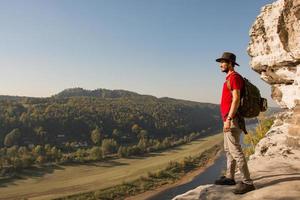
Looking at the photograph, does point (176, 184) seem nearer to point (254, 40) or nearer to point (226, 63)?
point (254, 40)

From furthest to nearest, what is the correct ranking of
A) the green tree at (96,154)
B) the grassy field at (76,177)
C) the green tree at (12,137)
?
1. the green tree at (12,137)
2. the green tree at (96,154)
3. the grassy field at (76,177)

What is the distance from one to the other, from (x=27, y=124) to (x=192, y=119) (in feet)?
310

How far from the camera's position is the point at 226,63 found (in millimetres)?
7195

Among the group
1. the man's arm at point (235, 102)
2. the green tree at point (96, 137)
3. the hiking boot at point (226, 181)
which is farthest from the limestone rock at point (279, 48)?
the green tree at point (96, 137)

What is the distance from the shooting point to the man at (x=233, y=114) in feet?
22.6

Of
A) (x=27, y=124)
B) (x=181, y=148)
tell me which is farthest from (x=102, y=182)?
(x=27, y=124)

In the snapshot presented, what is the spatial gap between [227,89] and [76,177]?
87.1 metres

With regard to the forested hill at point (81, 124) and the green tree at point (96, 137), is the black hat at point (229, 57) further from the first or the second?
the green tree at point (96, 137)

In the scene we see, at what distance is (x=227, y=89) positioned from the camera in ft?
23.5

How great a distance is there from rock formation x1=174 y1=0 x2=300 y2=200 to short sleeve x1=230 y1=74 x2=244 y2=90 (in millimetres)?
2599

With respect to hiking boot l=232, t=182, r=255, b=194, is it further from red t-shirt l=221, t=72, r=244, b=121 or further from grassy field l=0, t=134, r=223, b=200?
grassy field l=0, t=134, r=223, b=200

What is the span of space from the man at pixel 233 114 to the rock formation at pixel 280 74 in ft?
5.00

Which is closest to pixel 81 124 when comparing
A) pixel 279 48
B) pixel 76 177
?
pixel 76 177

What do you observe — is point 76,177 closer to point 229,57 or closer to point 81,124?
point 81,124
